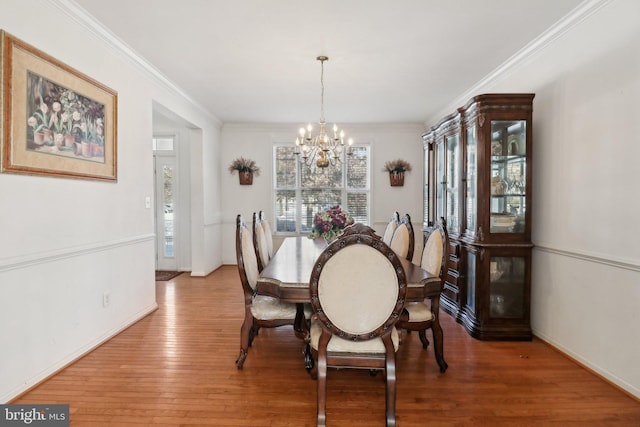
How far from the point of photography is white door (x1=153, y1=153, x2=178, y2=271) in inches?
228

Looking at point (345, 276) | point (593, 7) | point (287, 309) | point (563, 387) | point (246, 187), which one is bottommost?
point (563, 387)

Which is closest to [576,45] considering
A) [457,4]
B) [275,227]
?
[457,4]

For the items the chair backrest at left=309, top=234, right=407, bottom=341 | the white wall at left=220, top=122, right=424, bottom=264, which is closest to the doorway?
the white wall at left=220, top=122, right=424, bottom=264

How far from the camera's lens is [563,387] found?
2.26m

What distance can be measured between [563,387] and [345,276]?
1.76 meters

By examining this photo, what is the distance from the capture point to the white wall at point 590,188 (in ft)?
7.21

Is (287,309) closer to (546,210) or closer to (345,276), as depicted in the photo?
(345,276)

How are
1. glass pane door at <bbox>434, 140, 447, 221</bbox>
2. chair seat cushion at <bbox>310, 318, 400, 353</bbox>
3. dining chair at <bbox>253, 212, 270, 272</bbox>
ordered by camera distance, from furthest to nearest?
glass pane door at <bbox>434, 140, 447, 221</bbox> → dining chair at <bbox>253, 212, 270, 272</bbox> → chair seat cushion at <bbox>310, 318, 400, 353</bbox>

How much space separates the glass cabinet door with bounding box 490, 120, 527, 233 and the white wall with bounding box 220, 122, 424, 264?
10.4 ft

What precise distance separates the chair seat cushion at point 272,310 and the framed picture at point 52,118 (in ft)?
5.55

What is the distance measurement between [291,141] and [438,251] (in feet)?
14.2

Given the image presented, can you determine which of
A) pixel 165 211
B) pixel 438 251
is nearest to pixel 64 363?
pixel 438 251

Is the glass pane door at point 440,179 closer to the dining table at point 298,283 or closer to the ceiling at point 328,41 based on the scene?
the ceiling at point 328,41

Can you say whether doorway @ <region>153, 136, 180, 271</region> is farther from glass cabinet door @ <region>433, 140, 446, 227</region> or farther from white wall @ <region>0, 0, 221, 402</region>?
glass cabinet door @ <region>433, 140, 446, 227</region>
